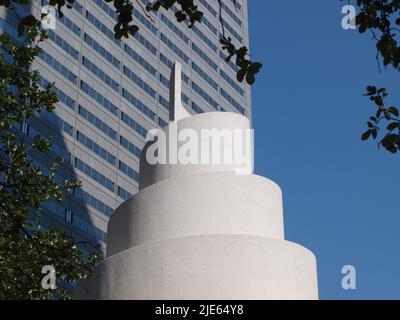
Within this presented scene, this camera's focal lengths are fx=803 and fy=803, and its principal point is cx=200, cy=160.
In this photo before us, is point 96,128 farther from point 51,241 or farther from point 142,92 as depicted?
point 51,241

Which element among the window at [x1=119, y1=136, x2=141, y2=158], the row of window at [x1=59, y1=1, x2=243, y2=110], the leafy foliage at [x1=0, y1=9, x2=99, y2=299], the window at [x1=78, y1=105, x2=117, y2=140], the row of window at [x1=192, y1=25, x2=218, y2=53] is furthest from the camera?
the row of window at [x1=192, y1=25, x2=218, y2=53]

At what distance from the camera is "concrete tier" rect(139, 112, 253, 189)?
26234 millimetres

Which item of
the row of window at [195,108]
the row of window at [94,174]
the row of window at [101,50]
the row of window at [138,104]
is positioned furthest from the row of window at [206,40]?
the row of window at [94,174]

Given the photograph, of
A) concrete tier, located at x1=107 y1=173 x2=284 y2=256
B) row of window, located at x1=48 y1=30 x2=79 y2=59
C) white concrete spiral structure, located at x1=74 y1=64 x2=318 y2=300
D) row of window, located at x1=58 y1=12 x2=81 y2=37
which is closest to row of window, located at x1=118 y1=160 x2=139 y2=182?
row of window, located at x1=48 y1=30 x2=79 y2=59

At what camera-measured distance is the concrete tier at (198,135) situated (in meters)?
26.2

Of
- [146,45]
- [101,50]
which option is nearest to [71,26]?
[101,50]

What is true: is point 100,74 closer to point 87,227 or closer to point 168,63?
point 168,63

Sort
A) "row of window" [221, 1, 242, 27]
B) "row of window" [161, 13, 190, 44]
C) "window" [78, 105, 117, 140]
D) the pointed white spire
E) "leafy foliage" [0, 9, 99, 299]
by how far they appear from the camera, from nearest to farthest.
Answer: "leafy foliage" [0, 9, 99, 299]
the pointed white spire
"window" [78, 105, 117, 140]
"row of window" [161, 13, 190, 44]
"row of window" [221, 1, 242, 27]

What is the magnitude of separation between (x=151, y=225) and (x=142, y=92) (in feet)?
258

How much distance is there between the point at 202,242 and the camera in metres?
23.6

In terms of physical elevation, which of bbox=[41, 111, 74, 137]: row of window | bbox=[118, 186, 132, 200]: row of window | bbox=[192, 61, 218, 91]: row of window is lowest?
bbox=[118, 186, 132, 200]: row of window

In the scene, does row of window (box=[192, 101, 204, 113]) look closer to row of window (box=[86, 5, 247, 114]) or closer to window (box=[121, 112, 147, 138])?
row of window (box=[86, 5, 247, 114])

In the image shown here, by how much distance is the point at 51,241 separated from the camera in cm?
2258

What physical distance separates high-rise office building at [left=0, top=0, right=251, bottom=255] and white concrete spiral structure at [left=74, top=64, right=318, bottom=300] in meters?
52.8
